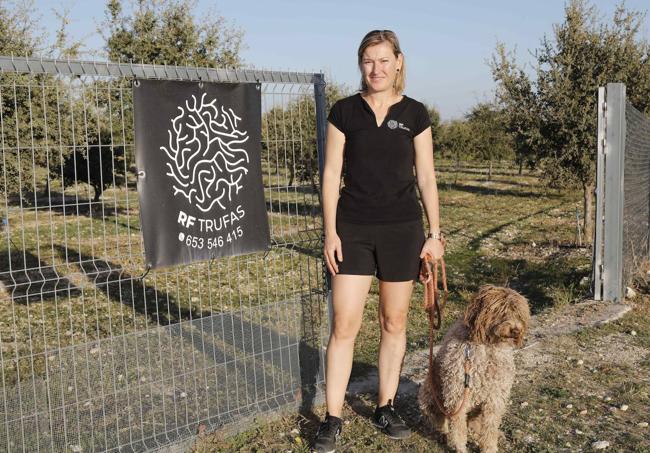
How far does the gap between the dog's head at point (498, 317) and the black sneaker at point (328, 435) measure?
114cm

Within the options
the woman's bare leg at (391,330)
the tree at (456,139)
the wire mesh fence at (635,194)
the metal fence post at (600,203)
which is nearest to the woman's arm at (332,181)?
the woman's bare leg at (391,330)

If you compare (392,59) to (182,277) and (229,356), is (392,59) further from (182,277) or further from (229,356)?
(182,277)

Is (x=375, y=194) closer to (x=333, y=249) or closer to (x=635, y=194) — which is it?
(x=333, y=249)

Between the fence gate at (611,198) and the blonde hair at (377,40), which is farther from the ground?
the blonde hair at (377,40)

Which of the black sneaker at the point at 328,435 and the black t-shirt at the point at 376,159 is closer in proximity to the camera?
the black t-shirt at the point at 376,159

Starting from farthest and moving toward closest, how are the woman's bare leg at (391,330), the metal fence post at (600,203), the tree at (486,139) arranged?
1. the tree at (486,139)
2. the metal fence post at (600,203)
3. the woman's bare leg at (391,330)

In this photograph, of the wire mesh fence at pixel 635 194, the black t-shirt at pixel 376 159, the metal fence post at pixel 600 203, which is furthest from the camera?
the wire mesh fence at pixel 635 194

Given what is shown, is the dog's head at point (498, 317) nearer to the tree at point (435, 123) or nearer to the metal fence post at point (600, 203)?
the metal fence post at point (600, 203)

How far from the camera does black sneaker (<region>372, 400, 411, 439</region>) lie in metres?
4.46

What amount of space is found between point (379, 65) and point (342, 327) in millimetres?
1721

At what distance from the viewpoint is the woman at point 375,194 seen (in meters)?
3.99

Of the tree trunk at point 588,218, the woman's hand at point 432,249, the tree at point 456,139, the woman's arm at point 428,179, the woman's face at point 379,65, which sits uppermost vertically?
the tree at point 456,139

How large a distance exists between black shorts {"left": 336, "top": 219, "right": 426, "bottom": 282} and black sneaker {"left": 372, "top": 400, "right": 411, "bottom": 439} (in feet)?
3.52

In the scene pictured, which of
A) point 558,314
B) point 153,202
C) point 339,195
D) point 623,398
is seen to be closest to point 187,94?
point 153,202
